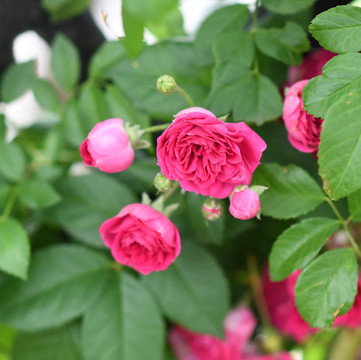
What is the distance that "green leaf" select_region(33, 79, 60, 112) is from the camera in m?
0.69

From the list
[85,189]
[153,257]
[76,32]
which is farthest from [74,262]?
[76,32]

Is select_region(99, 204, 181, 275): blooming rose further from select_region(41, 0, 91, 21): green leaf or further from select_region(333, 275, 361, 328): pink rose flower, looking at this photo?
select_region(41, 0, 91, 21): green leaf

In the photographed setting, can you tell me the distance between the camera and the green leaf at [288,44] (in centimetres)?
A: 47

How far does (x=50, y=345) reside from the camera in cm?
67

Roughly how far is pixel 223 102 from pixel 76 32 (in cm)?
43

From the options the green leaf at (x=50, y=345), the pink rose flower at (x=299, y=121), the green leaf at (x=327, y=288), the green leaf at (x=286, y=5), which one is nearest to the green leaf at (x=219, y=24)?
the green leaf at (x=286, y=5)

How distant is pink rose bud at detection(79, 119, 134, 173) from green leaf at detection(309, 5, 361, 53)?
171 mm

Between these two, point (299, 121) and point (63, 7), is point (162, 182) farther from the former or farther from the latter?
point (63, 7)

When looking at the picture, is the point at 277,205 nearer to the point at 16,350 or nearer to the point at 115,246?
the point at 115,246

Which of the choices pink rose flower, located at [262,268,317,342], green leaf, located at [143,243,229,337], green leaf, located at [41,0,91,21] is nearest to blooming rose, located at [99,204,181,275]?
green leaf, located at [143,243,229,337]

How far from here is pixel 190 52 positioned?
22.7 inches

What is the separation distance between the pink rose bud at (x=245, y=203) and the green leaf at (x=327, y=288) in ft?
0.27

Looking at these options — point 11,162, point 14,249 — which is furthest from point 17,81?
point 14,249

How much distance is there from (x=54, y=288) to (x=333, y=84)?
426 millimetres
